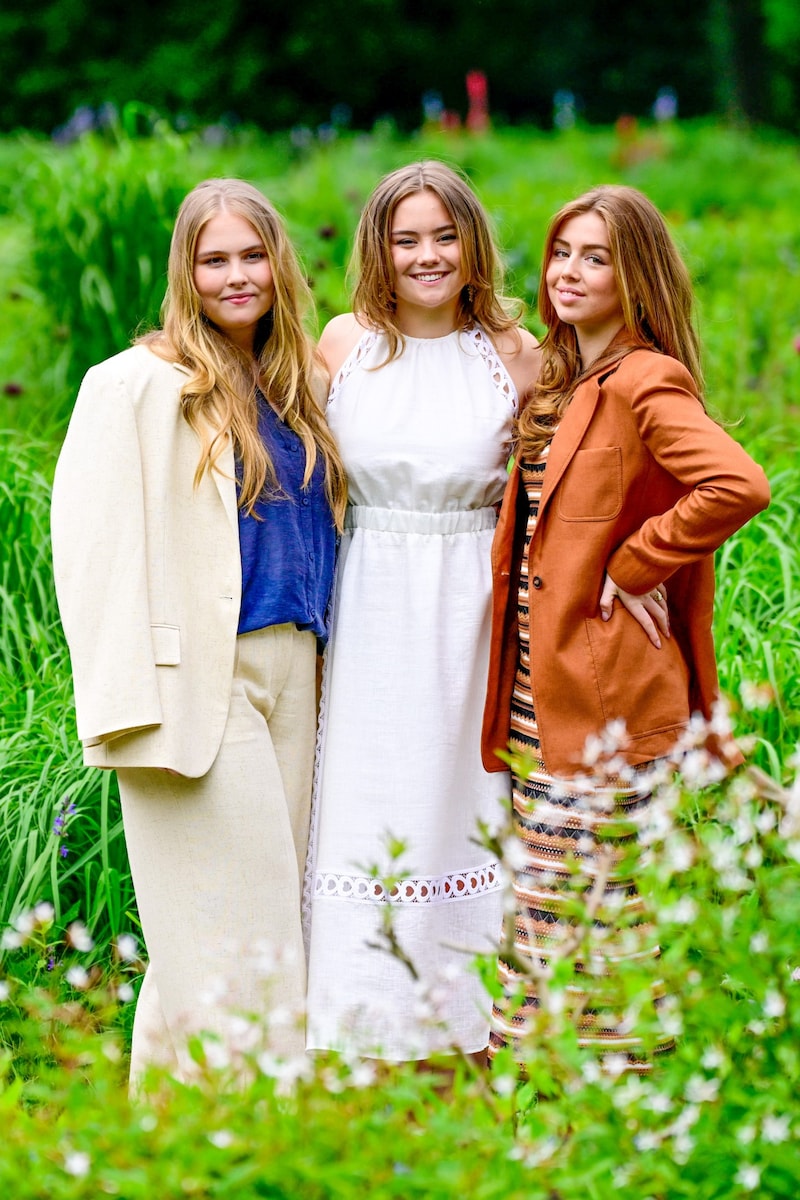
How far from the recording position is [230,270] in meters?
2.85

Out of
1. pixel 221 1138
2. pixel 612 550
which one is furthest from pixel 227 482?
pixel 221 1138

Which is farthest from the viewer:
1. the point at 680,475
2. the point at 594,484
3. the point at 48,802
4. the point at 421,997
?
the point at 48,802

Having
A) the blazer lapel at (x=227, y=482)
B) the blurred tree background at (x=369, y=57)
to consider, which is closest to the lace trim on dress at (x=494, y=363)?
the blazer lapel at (x=227, y=482)

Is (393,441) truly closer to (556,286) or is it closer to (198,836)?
(556,286)

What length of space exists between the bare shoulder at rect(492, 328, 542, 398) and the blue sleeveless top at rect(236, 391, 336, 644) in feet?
1.78

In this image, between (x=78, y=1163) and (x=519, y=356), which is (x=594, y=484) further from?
(x=78, y=1163)

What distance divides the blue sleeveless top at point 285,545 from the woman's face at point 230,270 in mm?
197

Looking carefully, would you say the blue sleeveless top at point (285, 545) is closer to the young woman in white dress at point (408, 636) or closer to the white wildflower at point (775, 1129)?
the young woman in white dress at point (408, 636)

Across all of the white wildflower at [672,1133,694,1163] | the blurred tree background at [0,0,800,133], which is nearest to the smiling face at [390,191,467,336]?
the white wildflower at [672,1133,694,1163]

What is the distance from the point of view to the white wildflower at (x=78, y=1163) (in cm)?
162

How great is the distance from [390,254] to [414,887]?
1.44 meters

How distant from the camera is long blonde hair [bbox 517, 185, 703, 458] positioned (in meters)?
2.75

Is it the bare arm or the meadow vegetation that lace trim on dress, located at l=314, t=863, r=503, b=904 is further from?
the bare arm

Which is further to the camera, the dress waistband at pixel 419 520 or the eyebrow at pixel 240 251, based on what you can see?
the dress waistband at pixel 419 520
